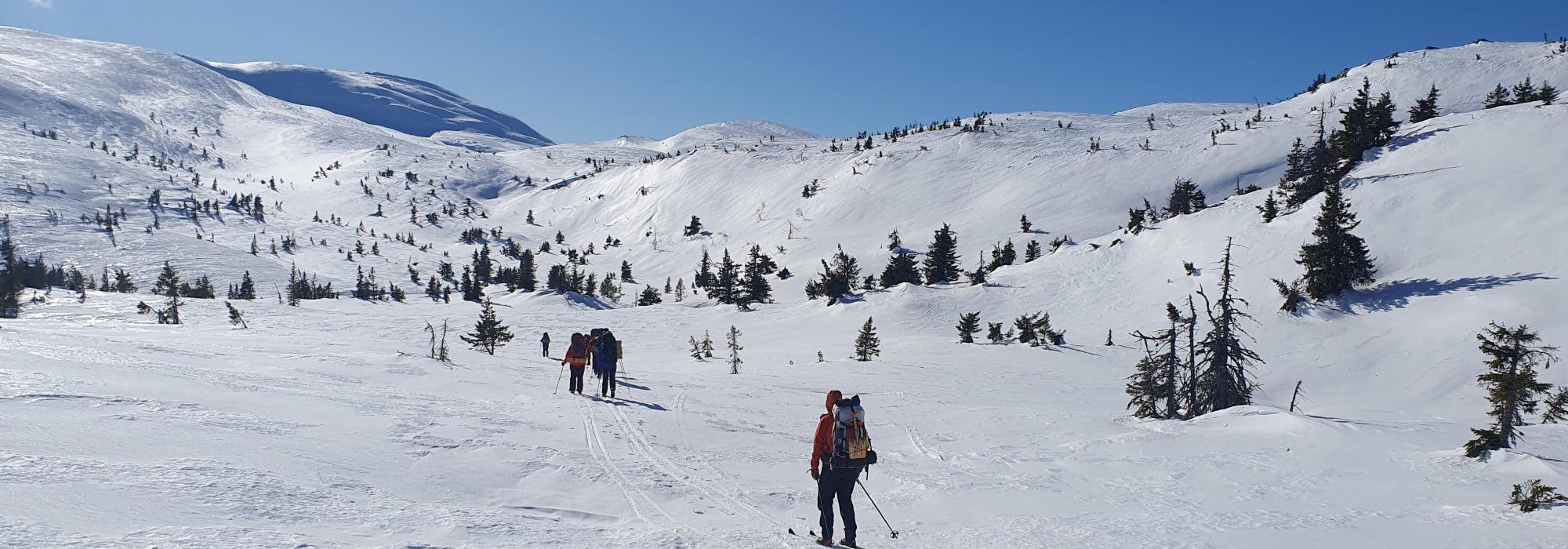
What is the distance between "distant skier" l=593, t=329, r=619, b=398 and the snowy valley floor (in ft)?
2.24

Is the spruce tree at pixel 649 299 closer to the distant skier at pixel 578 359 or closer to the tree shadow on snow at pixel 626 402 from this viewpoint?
the distant skier at pixel 578 359

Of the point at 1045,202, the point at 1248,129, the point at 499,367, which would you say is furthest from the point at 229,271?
the point at 1248,129

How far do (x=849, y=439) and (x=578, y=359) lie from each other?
1001 cm

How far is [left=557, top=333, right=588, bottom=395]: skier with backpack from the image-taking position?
16.1m

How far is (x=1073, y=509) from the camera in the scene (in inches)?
356

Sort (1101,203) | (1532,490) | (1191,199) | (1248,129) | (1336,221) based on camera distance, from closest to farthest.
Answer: (1532,490) < (1336,221) < (1191,199) < (1101,203) < (1248,129)

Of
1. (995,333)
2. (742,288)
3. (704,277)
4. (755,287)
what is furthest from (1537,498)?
(704,277)

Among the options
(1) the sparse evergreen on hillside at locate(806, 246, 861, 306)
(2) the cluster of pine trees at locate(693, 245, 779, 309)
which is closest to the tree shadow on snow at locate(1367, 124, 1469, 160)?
(1) the sparse evergreen on hillside at locate(806, 246, 861, 306)

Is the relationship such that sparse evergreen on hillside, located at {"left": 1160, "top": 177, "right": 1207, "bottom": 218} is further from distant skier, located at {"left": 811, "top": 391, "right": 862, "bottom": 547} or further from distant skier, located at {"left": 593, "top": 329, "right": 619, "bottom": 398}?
distant skier, located at {"left": 811, "top": 391, "right": 862, "bottom": 547}

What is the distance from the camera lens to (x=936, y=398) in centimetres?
2055

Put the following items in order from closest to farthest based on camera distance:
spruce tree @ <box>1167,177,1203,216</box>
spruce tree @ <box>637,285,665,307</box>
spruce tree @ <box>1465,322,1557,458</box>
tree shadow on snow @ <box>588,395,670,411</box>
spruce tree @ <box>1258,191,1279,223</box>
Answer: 1. spruce tree @ <box>1465,322,1557,458</box>
2. tree shadow on snow @ <box>588,395,670,411</box>
3. spruce tree @ <box>1258,191,1279,223</box>
4. spruce tree @ <box>1167,177,1203,216</box>
5. spruce tree @ <box>637,285,665,307</box>

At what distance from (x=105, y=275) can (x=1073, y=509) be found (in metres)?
91.1

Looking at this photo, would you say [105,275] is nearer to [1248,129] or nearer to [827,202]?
[827,202]

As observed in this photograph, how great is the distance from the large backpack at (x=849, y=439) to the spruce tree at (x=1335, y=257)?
29261 millimetres
